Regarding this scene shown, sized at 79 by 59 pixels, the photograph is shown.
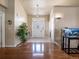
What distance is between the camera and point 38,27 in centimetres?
1748

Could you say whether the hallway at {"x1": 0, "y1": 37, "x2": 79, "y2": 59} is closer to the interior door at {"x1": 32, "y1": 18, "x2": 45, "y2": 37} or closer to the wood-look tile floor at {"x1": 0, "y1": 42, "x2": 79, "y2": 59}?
the wood-look tile floor at {"x1": 0, "y1": 42, "x2": 79, "y2": 59}

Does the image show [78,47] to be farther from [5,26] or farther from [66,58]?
[5,26]

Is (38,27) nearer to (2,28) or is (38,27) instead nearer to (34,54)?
(2,28)

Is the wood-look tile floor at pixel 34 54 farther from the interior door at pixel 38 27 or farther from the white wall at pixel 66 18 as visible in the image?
the interior door at pixel 38 27

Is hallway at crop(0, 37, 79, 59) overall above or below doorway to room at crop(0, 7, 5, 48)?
below

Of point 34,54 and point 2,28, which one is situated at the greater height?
point 2,28

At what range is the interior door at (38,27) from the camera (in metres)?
17.4

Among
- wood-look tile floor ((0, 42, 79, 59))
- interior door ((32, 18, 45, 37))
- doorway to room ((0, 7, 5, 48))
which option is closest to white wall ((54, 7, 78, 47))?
wood-look tile floor ((0, 42, 79, 59))

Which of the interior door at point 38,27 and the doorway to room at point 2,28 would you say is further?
the interior door at point 38,27

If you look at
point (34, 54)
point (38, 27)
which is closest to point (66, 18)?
point (34, 54)

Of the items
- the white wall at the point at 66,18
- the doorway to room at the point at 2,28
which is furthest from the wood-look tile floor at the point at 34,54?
the white wall at the point at 66,18

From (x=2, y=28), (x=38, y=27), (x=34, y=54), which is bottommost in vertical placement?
(x=34, y=54)

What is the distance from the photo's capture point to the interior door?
1742 cm

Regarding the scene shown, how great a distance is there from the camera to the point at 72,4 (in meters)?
10.6
